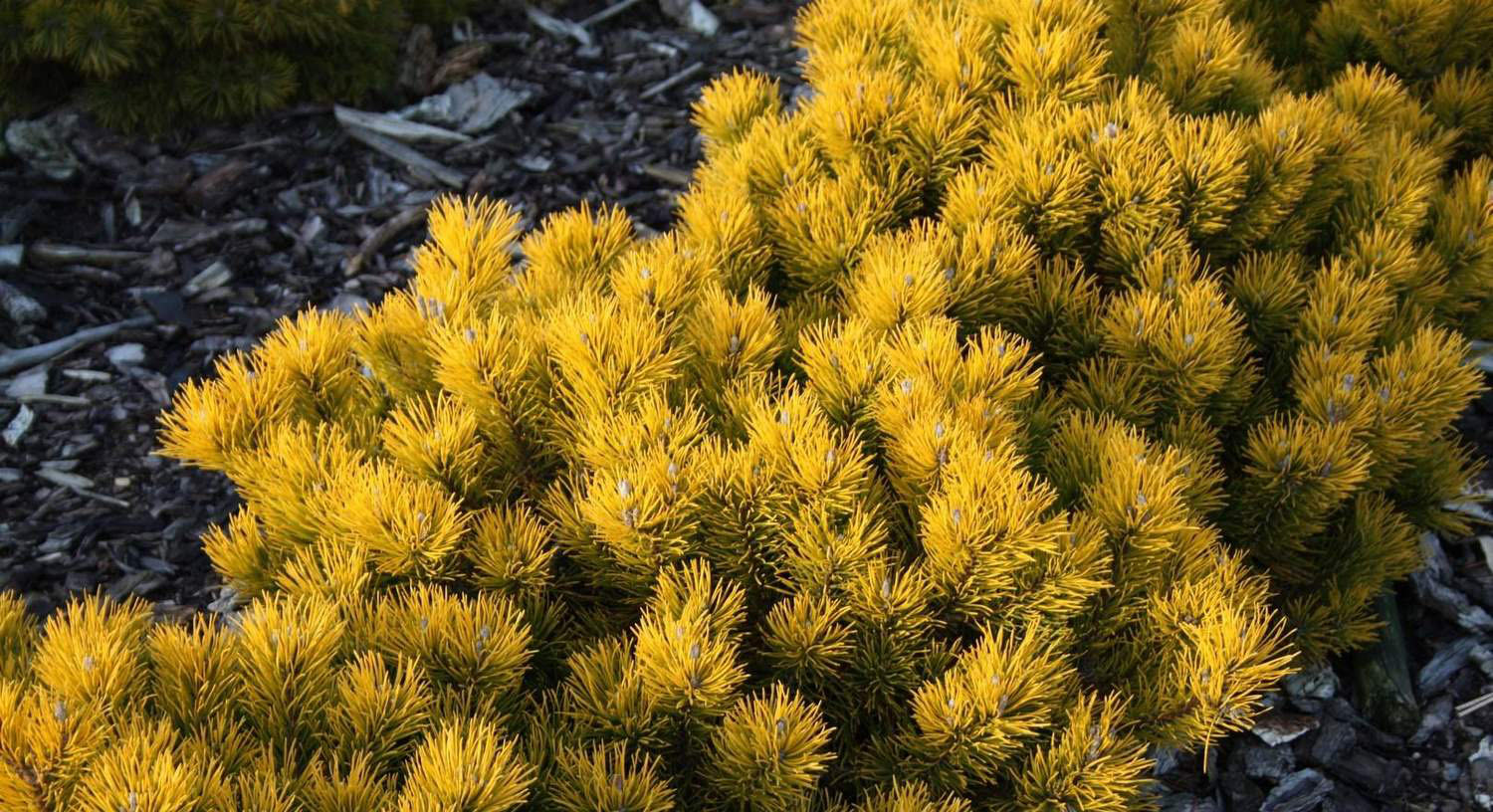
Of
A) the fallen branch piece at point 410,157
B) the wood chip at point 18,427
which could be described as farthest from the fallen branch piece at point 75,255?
the fallen branch piece at point 410,157

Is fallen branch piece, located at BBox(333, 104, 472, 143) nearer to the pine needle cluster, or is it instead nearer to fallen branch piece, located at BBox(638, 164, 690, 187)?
the pine needle cluster

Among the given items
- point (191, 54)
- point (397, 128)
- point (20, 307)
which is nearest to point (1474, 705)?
point (397, 128)

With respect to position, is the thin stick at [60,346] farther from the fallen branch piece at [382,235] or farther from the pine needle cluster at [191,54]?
the pine needle cluster at [191,54]

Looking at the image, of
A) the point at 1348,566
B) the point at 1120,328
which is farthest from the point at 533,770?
the point at 1348,566

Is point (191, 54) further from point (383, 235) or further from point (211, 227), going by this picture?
point (383, 235)

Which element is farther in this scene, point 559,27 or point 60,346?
point 559,27

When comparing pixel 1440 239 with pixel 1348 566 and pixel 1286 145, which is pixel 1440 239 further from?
pixel 1348 566

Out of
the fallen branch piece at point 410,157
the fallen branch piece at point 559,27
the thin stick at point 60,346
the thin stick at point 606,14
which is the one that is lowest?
the thin stick at point 60,346
